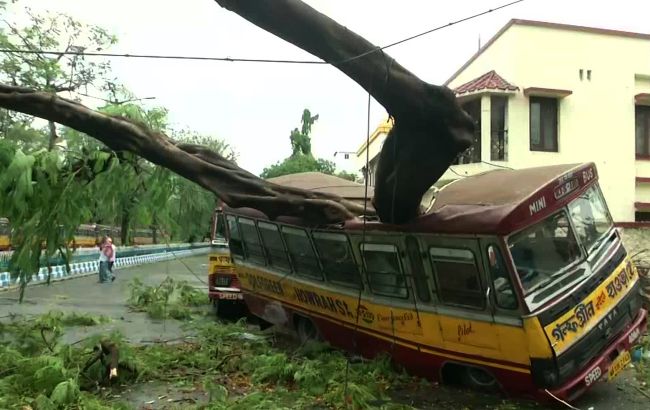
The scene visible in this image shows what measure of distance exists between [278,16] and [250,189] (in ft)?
12.3

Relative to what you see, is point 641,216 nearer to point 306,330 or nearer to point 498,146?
point 498,146

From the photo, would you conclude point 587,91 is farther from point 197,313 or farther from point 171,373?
point 171,373

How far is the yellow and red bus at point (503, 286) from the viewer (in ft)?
20.1

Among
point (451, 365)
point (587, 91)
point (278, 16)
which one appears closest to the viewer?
point (278, 16)

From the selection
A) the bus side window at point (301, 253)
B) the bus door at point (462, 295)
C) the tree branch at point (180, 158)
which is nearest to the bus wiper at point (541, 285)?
the bus door at point (462, 295)

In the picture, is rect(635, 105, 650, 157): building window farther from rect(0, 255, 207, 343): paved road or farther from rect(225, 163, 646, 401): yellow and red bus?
rect(0, 255, 207, 343): paved road

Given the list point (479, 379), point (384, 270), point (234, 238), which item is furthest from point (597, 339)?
point (234, 238)

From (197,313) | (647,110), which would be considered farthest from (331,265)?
(647,110)

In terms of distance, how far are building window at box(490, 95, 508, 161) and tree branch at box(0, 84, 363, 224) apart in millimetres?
9529

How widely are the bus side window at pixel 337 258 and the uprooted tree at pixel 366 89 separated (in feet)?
0.98

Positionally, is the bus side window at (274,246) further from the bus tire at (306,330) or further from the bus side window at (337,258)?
the bus side window at (337,258)

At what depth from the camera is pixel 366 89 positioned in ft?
18.7

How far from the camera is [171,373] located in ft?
28.4

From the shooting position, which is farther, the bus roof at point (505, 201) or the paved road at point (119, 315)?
the paved road at point (119, 315)
